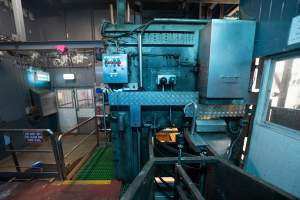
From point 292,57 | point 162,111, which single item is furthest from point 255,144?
point 162,111

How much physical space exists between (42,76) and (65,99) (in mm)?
1193

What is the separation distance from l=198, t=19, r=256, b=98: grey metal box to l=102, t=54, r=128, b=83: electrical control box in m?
1.16

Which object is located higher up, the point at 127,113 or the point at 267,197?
the point at 127,113

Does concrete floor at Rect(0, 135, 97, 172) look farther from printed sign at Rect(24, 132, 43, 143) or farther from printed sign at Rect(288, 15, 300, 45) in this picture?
Result: printed sign at Rect(288, 15, 300, 45)

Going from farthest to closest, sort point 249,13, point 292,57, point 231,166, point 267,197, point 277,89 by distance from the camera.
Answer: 1. point 249,13
2. point 277,89
3. point 292,57
4. point 231,166
5. point 267,197

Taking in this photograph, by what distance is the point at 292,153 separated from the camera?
1248 mm

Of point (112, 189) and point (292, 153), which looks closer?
point (292, 153)

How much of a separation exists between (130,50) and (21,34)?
2.41m

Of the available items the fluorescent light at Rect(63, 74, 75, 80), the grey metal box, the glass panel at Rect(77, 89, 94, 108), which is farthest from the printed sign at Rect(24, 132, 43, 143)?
the fluorescent light at Rect(63, 74, 75, 80)

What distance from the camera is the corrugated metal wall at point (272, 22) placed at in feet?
4.19

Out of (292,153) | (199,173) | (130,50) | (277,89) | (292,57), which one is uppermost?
(130,50)

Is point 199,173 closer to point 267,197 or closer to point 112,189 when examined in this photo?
point 267,197

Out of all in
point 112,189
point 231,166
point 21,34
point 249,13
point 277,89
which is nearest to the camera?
point 231,166

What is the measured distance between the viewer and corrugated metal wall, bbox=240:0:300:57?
50.3 inches
